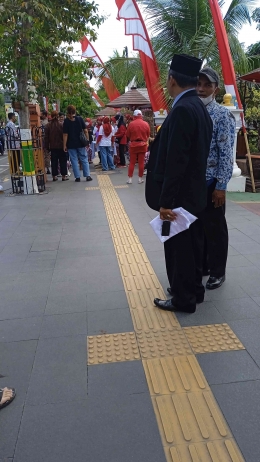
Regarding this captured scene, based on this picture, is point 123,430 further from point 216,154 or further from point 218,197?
point 216,154

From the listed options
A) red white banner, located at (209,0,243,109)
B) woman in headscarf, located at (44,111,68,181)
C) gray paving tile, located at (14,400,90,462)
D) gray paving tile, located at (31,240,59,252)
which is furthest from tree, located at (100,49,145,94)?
gray paving tile, located at (14,400,90,462)

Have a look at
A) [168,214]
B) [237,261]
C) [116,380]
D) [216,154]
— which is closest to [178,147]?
[168,214]

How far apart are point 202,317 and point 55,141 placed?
26.4 ft

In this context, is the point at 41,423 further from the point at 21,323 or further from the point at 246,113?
the point at 246,113

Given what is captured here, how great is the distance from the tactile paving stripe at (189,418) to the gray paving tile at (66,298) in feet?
4.24

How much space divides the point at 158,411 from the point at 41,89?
8.72 m

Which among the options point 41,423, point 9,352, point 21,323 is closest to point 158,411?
point 41,423

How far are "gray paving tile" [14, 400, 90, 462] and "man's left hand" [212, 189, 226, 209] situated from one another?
6.24ft

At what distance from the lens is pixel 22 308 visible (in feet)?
11.1

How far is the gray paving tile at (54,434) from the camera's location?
191 centimetres

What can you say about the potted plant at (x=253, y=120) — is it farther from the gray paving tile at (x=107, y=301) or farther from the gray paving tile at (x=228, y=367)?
the gray paving tile at (x=228, y=367)

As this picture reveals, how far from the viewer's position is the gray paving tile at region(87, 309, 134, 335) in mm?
3011

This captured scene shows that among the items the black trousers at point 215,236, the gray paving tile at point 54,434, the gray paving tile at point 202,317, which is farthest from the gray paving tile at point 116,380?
the black trousers at point 215,236

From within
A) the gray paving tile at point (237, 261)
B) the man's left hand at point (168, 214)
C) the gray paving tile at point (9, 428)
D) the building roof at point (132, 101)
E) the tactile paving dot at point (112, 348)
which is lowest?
the gray paving tile at point (9, 428)
